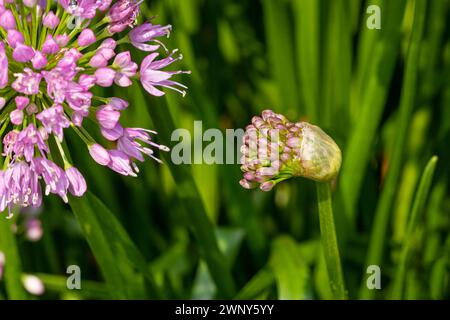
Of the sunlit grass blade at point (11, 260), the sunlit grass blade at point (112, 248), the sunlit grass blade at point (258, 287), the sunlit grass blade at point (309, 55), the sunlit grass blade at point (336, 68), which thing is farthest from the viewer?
the sunlit grass blade at point (309, 55)

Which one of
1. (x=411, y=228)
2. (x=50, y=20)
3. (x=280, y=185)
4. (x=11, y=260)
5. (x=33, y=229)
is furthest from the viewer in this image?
(x=280, y=185)

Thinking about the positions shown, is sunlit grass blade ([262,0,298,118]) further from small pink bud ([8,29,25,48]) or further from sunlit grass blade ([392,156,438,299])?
small pink bud ([8,29,25,48])

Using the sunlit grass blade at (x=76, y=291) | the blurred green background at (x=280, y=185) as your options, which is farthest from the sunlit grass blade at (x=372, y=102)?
the sunlit grass blade at (x=76, y=291)

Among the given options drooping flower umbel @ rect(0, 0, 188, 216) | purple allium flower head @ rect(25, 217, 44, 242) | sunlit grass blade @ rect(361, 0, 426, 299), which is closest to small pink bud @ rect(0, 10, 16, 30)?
drooping flower umbel @ rect(0, 0, 188, 216)

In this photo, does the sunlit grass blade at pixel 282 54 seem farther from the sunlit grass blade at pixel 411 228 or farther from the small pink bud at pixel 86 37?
the small pink bud at pixel 86 37

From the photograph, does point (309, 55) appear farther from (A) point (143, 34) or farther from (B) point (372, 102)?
(A) point (143, 34)

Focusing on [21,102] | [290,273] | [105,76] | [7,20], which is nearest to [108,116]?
[105,76]
